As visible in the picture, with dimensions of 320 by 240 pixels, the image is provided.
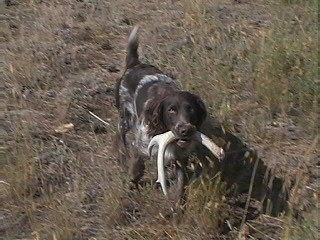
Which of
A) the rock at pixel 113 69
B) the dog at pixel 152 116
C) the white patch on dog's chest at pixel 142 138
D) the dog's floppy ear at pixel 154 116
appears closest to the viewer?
the dog at pixel 152 116

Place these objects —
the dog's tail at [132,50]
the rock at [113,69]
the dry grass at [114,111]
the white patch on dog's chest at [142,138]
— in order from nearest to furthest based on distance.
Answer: the dry grass at [114,111]
the white patch on dog's chest at [142,138]
the dog's tail at [132,50]
the rock at [113,69]

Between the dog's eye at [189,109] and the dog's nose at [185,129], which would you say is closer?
the dog's nose at [185,129]

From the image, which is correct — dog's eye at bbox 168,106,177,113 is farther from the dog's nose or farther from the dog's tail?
the dog's tail

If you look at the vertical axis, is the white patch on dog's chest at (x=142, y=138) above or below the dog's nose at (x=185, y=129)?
below

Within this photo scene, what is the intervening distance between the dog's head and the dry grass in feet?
1.06

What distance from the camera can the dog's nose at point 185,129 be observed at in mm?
4172

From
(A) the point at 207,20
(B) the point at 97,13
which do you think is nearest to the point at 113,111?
(A) the point at 207,20

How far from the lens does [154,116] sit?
4500mm

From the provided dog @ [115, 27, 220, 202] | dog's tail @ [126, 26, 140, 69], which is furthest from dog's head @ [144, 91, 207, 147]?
dog's tail @ [126, 26, 140, 69]

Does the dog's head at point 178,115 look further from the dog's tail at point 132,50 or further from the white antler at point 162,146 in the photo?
the dog's tail at point 132,50

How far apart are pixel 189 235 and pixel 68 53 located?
3.22 metres

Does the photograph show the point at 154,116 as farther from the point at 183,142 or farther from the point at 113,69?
the point at 113,69

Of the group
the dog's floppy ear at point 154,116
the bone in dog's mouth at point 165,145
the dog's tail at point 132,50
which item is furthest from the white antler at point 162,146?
the dog's tail at point 132,50

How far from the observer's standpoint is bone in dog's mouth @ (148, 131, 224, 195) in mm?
4055
